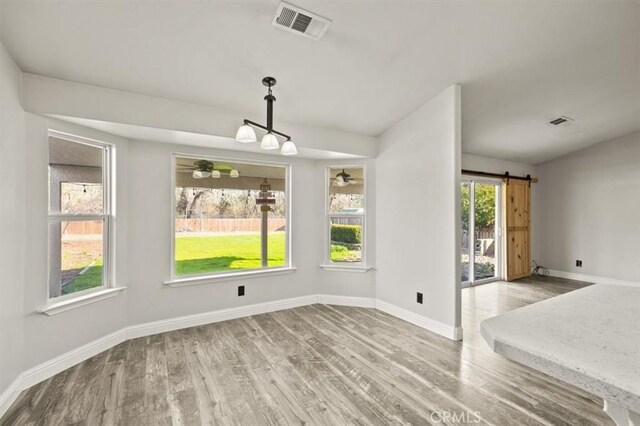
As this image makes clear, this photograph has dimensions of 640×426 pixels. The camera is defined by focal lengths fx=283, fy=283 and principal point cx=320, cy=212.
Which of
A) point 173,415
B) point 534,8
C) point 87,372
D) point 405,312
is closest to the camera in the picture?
point 173,415

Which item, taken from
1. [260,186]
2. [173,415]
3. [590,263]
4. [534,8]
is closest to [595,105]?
[534,8]

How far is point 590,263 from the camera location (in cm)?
573

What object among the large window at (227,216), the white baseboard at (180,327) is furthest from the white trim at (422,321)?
the large window at (227,216)

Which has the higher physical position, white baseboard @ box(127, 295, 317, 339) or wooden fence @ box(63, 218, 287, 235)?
wooden fence @ box(63, 218, 287, 235)

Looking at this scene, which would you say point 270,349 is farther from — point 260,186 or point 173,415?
point 260,186

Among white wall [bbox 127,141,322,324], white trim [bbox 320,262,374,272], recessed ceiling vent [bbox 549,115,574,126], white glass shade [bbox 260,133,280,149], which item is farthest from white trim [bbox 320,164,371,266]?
recessed ceiling vent [bbox 549,115,574,126]

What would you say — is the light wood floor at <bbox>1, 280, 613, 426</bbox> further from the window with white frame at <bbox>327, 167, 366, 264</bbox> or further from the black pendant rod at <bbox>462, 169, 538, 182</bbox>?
the black pendant rod at <bbox>462, 169, 538, 182</bbox>

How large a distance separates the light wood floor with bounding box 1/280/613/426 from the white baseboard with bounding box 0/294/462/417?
3.5 inches

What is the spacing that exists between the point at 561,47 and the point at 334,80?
218 cm

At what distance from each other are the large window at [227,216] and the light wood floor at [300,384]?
0.93 meters

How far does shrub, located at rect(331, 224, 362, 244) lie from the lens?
172 inches

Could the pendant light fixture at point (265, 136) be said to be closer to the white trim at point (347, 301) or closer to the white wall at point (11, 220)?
the white wall at point (11, 220)

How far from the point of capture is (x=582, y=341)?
2.50 ft

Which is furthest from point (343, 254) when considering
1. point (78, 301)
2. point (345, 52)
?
point (78, 301)
